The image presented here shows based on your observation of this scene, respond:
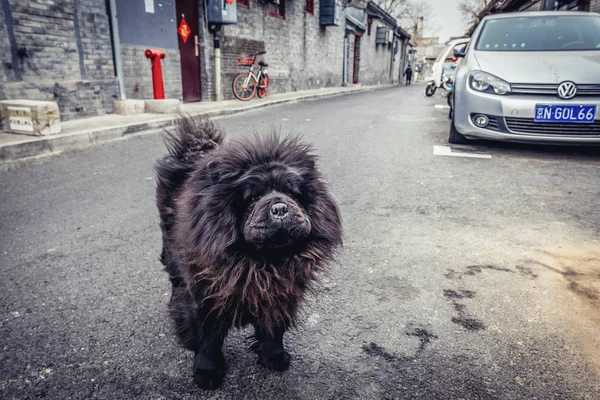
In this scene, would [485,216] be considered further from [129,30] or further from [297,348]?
[129,30]

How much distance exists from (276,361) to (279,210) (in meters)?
0.70

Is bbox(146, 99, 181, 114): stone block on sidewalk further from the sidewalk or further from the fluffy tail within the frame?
the fluffy tail

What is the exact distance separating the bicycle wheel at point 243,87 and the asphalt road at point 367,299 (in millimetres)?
9187

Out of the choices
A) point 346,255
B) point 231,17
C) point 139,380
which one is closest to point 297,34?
point 231,17

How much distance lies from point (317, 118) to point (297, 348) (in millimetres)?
7748

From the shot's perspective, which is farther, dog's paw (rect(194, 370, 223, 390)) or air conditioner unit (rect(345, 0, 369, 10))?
air conditioner unit (rect(345, 0, 369, 10))

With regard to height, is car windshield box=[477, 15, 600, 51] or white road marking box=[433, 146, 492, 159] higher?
car windshield box=[477, 15, 600, 51]

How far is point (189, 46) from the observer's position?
11562 millimetres

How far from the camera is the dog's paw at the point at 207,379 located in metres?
1.58

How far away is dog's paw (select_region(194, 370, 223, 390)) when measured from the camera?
1.58 metres

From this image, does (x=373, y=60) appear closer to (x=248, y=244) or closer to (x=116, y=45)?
(x=116, y=45)

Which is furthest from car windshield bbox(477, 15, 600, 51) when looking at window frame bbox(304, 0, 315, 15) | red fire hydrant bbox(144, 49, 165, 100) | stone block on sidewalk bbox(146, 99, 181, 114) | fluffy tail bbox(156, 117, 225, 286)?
window frame bbox(304, 0, 315, 15)

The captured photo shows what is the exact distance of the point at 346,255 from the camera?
271 centimetres

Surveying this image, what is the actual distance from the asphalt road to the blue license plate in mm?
929
